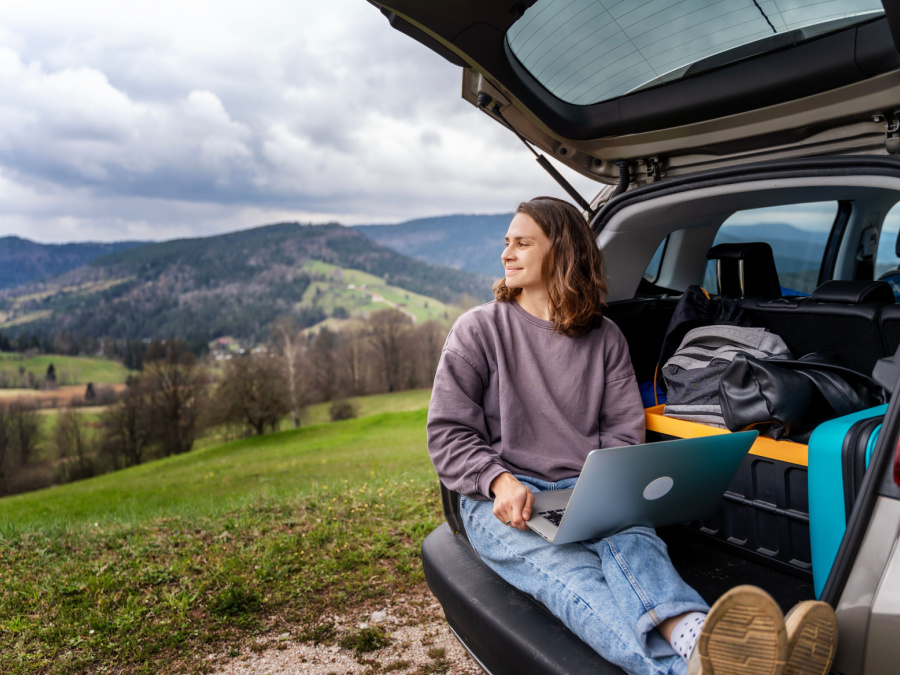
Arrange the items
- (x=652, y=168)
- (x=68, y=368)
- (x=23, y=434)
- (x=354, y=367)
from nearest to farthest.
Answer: (x=652, y=168)
(x=23, y=434)
(x=354, y=367)
(x=68, y=368)

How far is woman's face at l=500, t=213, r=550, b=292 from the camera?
2.14 meters

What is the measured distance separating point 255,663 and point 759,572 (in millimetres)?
2005

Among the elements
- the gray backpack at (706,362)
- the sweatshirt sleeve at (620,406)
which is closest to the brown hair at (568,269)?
the sweatshirt sleeve at (620,406)

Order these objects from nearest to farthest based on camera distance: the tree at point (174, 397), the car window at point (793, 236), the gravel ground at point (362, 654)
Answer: the gravel ground at point (362, 654) < the car window at point (793, 236) < the tree at point (174, 397)

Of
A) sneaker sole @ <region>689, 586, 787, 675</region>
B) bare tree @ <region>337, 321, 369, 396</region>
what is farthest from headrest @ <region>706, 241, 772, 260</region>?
bare tree @ <region>337, 321, 369, 396</region>

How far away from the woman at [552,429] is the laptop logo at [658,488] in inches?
4.3

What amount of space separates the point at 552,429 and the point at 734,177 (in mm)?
1142

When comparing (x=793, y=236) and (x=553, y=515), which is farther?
(x=793, y=236)

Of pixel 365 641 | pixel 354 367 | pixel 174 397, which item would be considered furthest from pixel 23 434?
pixel 365 641

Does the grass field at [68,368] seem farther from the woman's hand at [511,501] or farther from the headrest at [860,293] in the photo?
the headrest at [860,293]

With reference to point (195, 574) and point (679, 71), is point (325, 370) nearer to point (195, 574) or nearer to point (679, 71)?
point (195, 574)

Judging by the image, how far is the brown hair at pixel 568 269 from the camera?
2.12 m

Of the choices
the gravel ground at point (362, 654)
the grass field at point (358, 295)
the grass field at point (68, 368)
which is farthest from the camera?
the grass field at point (358, 295)

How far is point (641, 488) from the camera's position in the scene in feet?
5.42
